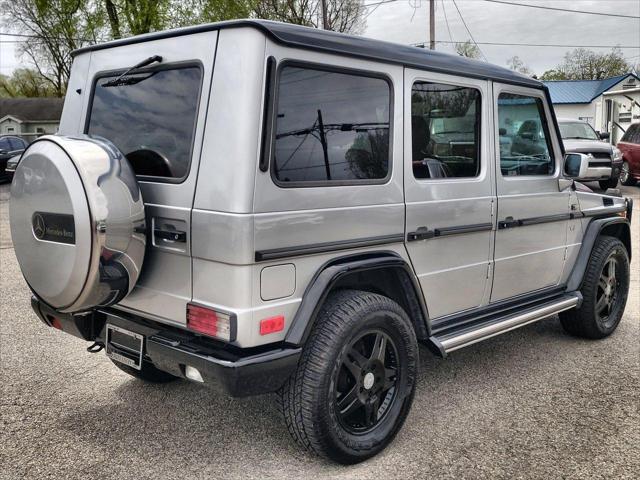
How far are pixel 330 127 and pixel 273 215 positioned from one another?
589 millimetres

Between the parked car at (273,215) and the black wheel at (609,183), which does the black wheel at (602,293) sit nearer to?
the parked car at (273,215)

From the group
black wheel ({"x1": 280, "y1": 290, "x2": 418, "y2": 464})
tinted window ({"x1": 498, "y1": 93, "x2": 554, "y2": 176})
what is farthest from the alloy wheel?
tinted window ({"x1": 498, "y1": 93, "x2": 554, "y2": 176})

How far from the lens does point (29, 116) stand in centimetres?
4925

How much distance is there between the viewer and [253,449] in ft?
10.6

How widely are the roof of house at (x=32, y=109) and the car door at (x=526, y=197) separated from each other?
4948 cm

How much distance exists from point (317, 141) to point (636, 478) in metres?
2.22

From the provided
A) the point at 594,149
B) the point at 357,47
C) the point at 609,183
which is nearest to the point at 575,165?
the point at 357,47

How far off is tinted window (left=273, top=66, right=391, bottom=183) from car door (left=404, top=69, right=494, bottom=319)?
0.71ft

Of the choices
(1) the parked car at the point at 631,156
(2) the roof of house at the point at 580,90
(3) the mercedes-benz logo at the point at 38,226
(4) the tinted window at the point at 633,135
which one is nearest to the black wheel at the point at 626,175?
(1) the parked car at the point at 631,156

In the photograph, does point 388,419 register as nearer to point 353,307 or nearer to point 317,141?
point 353,307

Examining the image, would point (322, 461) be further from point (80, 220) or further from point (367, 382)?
point (80, 220)

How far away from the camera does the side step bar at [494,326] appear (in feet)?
11.4

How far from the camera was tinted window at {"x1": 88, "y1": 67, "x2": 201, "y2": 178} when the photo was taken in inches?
112

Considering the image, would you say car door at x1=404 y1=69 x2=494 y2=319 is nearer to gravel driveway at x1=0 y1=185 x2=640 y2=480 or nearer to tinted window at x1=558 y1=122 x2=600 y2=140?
gravel driveway at x1=0 y1=185 x2=640 y2=480
